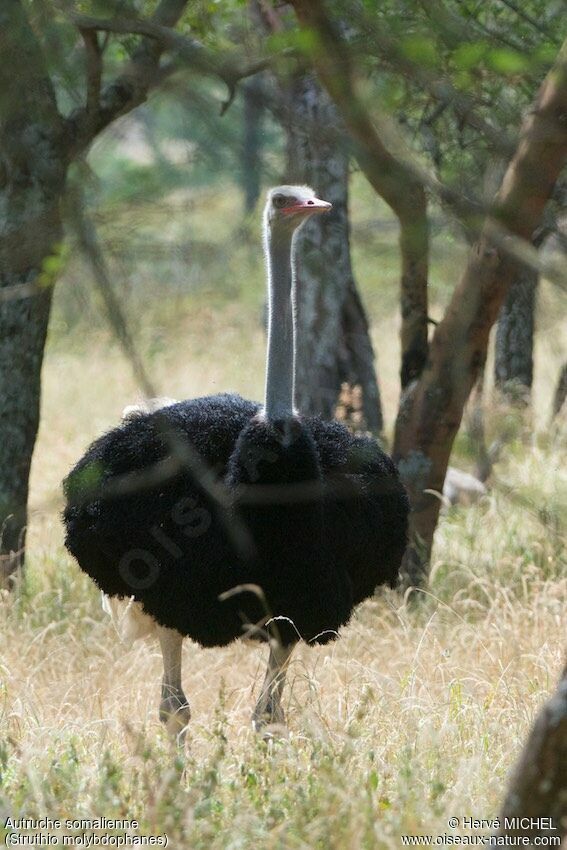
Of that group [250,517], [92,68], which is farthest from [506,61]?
[250,517]

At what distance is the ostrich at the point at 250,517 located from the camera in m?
4.16

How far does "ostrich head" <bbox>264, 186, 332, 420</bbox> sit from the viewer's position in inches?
173

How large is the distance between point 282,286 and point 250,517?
0.87 m

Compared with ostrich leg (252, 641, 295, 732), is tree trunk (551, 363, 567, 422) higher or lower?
lower

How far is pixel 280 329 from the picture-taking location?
4.49 m

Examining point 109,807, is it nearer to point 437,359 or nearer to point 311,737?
point 311,737

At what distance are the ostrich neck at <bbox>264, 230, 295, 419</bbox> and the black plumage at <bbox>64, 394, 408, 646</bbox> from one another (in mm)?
84

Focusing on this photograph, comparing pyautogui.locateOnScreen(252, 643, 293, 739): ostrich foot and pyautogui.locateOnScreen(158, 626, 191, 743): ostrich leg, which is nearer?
pyautogui.locateOnScreen(252, 643, 293, 739): ostrich foot

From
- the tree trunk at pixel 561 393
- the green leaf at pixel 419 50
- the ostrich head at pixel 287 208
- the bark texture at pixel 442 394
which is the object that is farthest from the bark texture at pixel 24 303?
the tree trunk at pixel 561 393

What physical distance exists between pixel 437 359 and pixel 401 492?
1.32 meters

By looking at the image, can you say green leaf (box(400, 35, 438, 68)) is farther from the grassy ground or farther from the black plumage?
the black plumage

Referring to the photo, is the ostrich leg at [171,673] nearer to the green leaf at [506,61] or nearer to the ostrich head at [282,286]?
the ostrich head at [282,286]

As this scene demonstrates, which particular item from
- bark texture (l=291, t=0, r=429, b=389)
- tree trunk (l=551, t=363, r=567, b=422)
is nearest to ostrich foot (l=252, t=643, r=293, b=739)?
bark texture (l=291, t=0, r=429, b=389)

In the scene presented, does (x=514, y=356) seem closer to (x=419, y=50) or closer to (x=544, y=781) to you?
(x=544, y=781)
